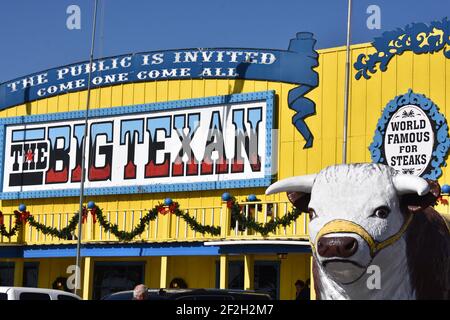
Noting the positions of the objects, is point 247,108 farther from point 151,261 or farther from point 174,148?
point 151,261

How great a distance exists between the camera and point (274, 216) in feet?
85.8

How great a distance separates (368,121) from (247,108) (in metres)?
3.75

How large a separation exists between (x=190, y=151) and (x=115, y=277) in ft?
16.7

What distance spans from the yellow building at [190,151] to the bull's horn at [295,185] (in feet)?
49.2

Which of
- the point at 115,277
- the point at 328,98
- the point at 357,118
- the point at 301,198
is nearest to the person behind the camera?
the point at 301,198

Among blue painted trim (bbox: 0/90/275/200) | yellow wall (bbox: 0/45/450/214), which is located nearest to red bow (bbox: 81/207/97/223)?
blue painted trim (bbox: 0/90/275/200)

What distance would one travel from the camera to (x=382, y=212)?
8.89 metres

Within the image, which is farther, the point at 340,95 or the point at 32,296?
the point at 340,95

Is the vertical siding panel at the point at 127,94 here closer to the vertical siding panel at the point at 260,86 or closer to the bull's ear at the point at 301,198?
the vertical siding panel at the point at 260,86

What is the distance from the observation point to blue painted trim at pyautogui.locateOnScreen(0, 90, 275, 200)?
27.5m

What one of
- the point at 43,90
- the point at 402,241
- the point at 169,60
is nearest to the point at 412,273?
the point at 402,241

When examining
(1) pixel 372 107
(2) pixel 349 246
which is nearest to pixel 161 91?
(1) pixel 372 107

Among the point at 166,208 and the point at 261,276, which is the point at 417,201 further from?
the point at 261,276

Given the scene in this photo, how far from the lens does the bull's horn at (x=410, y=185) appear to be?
891 centimetres
